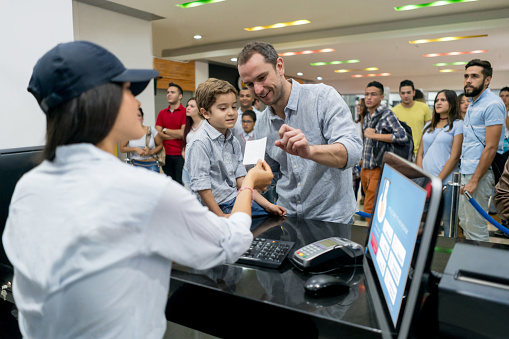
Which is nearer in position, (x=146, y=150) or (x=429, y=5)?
(x=146, y=150)

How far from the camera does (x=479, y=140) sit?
3211 mm

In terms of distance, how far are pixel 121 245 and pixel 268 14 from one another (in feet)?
21.0

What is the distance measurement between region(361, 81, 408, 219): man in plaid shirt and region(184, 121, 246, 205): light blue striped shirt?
2128mm

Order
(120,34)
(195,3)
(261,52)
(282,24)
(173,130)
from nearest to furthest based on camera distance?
(261,52) < (173,130) < (195,3) < (120,34) < (282,24)

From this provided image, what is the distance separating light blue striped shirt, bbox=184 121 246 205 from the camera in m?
1.97

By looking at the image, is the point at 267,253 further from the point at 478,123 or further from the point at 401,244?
the point at 478,123

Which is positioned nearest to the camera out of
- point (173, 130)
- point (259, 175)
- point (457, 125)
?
point (259, 175)

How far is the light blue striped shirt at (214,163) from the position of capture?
1.97m

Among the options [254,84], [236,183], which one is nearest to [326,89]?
[254,84]

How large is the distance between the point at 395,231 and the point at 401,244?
7 centimetres

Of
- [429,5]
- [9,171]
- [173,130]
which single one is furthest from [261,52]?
[429,5]

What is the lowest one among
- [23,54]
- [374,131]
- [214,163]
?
[214,163]

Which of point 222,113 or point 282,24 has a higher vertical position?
point 282,24

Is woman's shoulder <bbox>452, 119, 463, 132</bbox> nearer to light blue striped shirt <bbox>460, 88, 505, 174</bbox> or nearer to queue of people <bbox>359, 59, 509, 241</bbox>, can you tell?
queue of people <bbox>359, 59, 509, 241</bbox>
